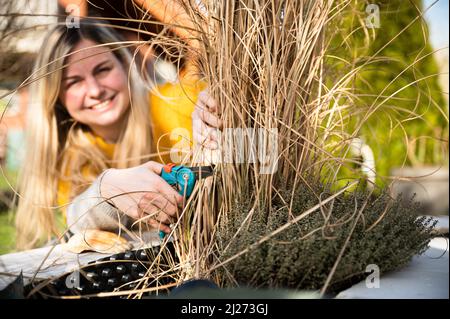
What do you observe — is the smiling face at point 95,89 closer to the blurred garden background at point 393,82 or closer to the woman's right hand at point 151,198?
the blurred garden background at point 393,82

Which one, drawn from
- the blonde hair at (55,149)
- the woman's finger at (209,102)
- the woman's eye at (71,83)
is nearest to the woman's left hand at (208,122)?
the woman's finger at (209,102)

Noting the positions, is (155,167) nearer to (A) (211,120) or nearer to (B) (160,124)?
(A) (211,120)

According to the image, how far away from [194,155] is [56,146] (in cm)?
150

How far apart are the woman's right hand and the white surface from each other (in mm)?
432

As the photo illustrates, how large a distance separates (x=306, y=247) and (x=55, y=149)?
71.5 inches

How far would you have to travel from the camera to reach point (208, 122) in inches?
48.1

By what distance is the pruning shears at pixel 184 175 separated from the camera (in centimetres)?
122

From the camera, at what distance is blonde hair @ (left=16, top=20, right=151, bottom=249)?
2.57 metres

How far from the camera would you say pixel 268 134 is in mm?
1176

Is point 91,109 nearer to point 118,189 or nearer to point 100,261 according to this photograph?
point 118,189

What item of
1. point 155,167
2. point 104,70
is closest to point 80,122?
point 104,70

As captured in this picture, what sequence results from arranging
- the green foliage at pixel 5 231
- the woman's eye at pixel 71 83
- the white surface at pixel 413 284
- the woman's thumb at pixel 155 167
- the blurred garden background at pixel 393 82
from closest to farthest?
the white surface at pixel 413 284
the woman's thumb at pixel 155 167
the blurred garden background at pixel 393 82
the woman's eye at pixel 71 83
the green foliage at pixel 5 231

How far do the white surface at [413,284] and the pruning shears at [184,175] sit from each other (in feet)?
1.26
